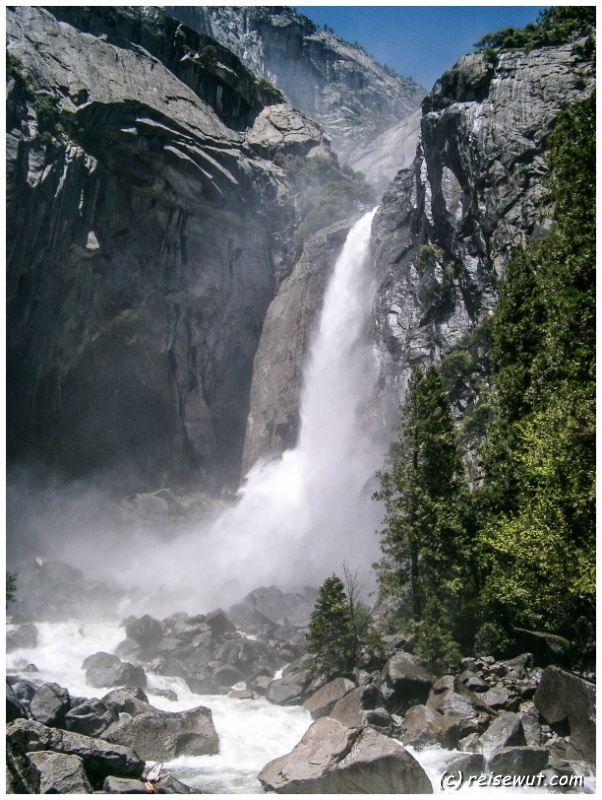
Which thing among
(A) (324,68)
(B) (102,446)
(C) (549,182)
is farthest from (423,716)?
(A) (324,68)

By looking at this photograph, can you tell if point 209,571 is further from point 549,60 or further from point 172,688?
point 549,60

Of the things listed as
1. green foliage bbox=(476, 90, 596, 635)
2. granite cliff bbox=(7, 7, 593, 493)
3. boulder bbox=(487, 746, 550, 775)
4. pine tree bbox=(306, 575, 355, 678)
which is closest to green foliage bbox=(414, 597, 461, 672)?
green foliage bbox=(476, 90, 596, 635)

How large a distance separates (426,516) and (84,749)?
1416cm

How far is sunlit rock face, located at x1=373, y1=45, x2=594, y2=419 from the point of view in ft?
124

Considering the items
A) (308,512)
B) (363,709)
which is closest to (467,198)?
(308,512)

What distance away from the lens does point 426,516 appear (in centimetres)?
2388

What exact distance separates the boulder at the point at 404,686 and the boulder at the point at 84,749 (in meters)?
8.45

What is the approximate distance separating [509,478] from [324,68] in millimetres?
142791

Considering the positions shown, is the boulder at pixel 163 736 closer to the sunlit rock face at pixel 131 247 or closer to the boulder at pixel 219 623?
the boulder at pixel 219 623

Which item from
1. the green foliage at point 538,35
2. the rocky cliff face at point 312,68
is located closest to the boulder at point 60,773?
the green foliage at point 538,35

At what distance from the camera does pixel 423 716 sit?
18.2 m

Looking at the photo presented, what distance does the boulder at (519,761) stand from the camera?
48.1 ft

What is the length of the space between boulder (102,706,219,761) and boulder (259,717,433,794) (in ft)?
11.8

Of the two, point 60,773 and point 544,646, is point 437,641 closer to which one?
point 544,646
